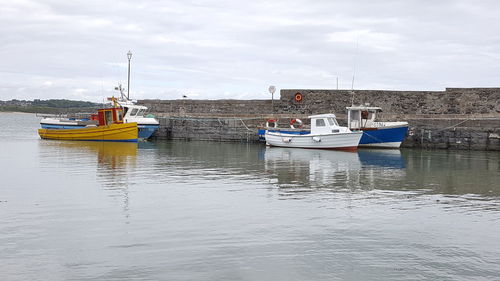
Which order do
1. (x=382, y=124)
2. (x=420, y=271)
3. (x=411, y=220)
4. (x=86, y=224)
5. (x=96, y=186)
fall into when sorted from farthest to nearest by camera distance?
(x=382, y=124) < (x=96, y=186) < (x=411, y=220) < (x=86, y=224) < (x=420, y=271)

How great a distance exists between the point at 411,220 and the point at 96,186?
5625 mm

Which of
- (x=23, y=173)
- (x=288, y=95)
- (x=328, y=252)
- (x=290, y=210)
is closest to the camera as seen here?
(x=328, y=252)

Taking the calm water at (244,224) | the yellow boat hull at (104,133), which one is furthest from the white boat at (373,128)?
the yellow boat hull at (104,133)

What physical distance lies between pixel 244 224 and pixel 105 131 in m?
18.9

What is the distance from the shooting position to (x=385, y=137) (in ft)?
73.8

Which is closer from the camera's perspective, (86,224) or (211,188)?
(86,224)

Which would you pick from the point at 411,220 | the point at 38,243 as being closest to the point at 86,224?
the point at 38,243

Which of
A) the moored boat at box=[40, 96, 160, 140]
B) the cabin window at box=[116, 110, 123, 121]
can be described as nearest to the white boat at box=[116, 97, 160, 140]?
the moored boat at box=[40, 96, 160, 140]

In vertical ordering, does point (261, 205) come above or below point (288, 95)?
below

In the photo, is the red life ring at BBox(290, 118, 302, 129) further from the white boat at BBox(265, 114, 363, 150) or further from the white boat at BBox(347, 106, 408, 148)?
the white boat at BBox(347, 106, 408, 148)

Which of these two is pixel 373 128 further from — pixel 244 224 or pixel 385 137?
pixel 244 224

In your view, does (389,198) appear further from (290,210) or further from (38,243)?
(38,243)

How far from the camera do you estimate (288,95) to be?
2702 cm

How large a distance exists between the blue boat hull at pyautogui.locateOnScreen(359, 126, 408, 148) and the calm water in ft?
27.9
